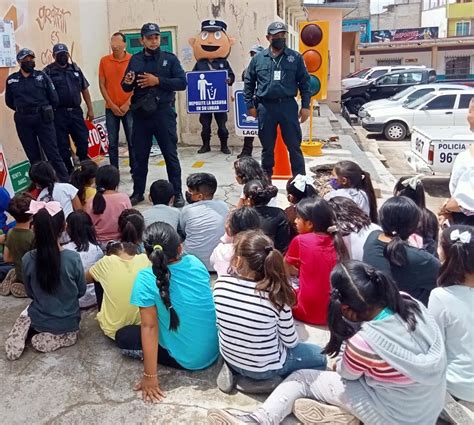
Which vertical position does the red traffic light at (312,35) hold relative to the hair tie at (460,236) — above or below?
above

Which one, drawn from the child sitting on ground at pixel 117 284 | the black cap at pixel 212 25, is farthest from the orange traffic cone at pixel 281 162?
the child sitting on ground at pixel 117 284

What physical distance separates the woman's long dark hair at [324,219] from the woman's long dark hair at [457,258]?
0.66 meters

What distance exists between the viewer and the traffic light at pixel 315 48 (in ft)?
24.2

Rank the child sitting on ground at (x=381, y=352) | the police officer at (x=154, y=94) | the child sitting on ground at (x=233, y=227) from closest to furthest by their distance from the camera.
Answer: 1. the child sitting on ground at (x=381, y=352)
2. the child sitting on ground at (x=233, y=227)
3. the police officer at (x=154, y=94)

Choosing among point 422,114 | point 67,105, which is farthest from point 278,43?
point 422,114

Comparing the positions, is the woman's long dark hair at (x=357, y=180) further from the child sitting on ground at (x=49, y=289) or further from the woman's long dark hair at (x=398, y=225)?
the child sitting on ground at (x=49, y=289)

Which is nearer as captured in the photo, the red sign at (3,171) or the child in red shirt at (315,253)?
the child in red shirt at (315,253)

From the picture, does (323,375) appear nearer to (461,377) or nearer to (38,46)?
(461,377)

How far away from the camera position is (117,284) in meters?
3.06

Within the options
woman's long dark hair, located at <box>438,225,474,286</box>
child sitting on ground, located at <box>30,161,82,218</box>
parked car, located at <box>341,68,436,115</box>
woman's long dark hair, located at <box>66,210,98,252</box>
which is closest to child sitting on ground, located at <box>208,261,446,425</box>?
woman's long dark hair, located at <box>438,225,474,286</box>

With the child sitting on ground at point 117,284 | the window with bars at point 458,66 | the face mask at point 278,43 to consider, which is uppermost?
the window with bars at point 458,66

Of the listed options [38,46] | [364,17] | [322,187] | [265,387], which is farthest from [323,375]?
[364,17]

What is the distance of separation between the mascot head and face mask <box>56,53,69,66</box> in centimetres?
245

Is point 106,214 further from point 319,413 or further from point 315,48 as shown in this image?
point 315,48
